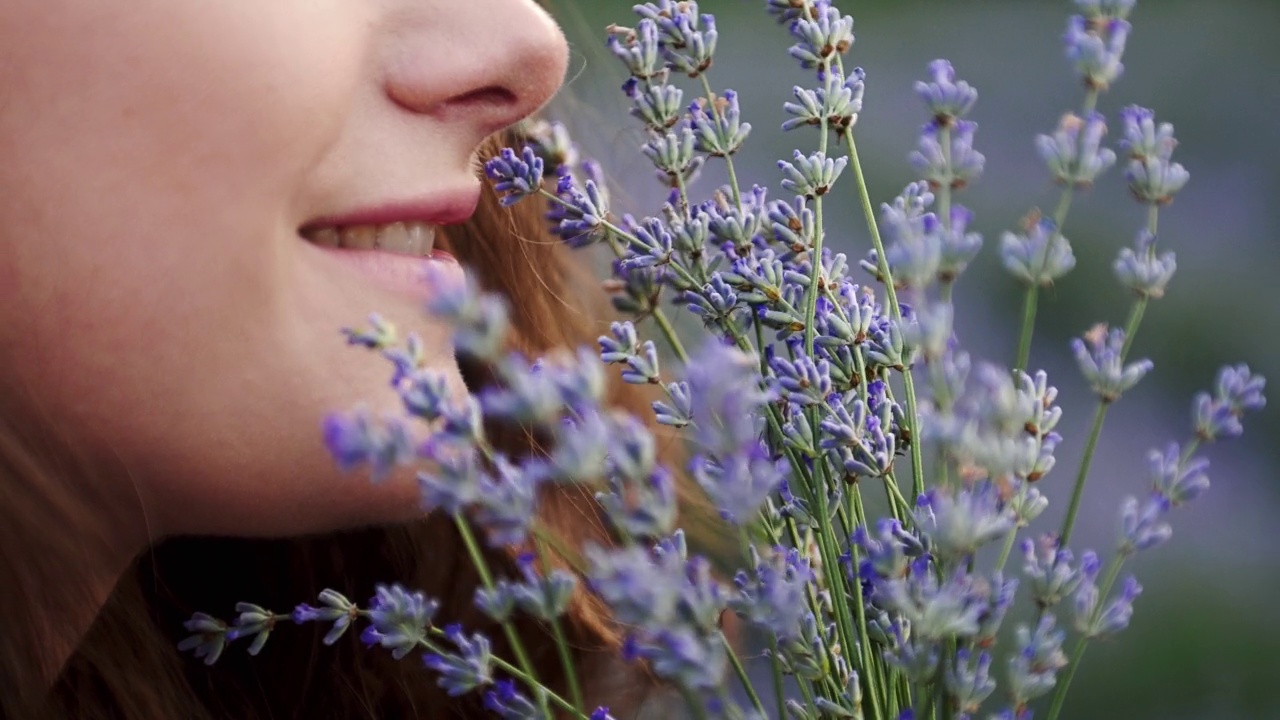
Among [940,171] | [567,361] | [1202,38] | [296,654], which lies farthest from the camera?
[1202,38]

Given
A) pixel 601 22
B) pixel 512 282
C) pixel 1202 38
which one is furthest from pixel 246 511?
pixel 1202 38

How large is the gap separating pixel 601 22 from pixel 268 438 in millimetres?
2159

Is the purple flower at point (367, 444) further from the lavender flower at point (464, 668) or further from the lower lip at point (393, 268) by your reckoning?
the lower lip at point (393, 268)

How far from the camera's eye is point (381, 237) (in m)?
0.66

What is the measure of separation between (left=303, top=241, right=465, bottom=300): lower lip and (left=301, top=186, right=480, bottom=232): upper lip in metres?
0.01

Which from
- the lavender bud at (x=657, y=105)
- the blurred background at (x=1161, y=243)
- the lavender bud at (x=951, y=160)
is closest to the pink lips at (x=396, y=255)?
the lavender bud at (x=657, y=105)

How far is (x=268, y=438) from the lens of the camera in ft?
2.01

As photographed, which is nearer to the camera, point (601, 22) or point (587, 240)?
point (587, 240)

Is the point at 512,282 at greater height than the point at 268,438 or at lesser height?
lesser

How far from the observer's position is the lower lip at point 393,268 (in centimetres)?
62

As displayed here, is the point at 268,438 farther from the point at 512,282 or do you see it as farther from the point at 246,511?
the point at 512,282

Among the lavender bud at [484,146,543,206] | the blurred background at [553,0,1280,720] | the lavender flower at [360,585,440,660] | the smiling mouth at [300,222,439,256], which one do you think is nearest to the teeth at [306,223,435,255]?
the smiling mouth at [300,222,439,256]

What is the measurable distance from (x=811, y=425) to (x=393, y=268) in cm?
24

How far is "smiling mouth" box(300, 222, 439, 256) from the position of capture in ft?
2.07
